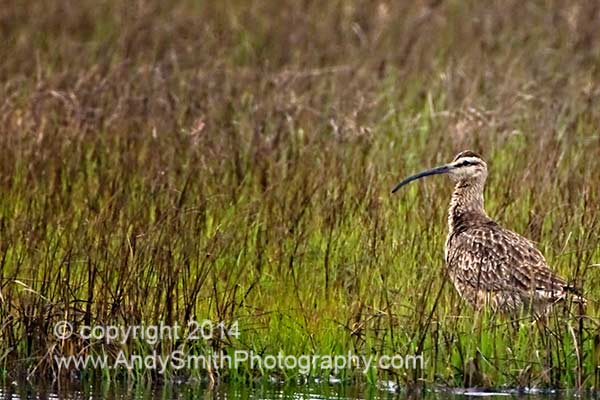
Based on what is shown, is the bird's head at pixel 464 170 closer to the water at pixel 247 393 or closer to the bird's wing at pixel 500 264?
the bird's wing at pixel 500 264

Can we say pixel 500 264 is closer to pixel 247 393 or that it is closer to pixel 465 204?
pixel 465 204

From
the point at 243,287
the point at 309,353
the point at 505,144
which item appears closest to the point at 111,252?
the point at 243,287

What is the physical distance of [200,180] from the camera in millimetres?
11391

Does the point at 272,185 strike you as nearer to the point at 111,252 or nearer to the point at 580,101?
the point at 111,252

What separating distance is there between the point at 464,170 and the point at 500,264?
131 centimetres

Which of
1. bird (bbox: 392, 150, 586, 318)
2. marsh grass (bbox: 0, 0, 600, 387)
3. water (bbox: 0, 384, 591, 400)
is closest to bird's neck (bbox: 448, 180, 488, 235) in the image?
bird (bbox: 392, 150, 586, 318)

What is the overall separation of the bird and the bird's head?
0.10m

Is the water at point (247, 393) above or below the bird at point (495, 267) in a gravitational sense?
below

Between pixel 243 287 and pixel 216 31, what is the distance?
6.90 meters

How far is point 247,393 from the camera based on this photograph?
26.6 feet

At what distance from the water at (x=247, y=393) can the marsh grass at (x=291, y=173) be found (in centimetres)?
9

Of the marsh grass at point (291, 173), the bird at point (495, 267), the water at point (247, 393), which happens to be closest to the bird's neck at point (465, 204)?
the bird at point (495, 267)

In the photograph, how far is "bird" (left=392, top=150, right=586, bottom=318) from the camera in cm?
901

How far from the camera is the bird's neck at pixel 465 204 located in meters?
10.3
